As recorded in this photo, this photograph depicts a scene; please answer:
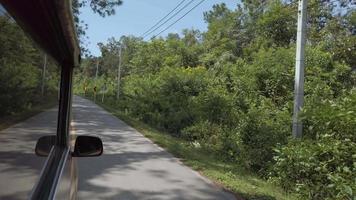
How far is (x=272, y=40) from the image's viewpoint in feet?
80.5

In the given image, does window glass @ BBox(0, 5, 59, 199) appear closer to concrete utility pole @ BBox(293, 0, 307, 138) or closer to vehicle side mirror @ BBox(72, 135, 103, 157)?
vehicle side mirror @ BBox(72, 135, 103, 157)

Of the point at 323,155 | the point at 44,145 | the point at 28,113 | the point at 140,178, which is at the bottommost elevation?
the point at 140,178

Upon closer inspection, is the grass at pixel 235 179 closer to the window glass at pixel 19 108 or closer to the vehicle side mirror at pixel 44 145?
the vehicle side mirror at pixel 44 145

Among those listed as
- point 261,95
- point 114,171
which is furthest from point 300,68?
point 261,95

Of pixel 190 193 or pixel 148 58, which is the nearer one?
pixel 190 193

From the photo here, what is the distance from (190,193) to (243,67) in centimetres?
1310

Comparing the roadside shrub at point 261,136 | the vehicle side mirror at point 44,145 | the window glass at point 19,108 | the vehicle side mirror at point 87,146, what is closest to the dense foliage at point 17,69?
the window glass at point 19,108

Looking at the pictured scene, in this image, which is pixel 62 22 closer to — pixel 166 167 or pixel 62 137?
pixel 62 137

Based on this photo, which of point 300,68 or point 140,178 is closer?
point 140,178

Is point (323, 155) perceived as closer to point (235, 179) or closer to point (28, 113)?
point (235, 179)

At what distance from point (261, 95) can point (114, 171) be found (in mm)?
9451

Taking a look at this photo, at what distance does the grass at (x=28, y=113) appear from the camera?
147 cm

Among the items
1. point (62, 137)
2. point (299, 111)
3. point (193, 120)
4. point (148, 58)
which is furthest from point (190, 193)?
point (148, 58)

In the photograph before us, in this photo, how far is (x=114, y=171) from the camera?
10.3 metres
